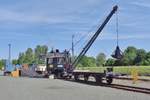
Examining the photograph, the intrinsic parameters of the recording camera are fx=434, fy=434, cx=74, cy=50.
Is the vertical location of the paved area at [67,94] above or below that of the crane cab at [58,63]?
below

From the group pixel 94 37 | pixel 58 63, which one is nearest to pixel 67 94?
pixel 58 63

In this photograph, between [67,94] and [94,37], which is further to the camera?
[94,37]

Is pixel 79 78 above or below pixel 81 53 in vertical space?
below

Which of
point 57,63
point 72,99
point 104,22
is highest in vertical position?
point 104,22

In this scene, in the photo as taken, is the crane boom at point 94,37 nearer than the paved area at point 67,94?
No

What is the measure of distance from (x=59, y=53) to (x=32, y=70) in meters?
17.3

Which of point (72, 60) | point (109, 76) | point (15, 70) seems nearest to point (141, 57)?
point (15, 70)

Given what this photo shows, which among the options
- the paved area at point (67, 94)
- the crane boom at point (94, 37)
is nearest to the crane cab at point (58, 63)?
the crane boom at point (94, 37)

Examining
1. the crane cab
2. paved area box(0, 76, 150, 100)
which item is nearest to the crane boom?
the crane cab

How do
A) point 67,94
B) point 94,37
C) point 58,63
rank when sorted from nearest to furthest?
point 67,94, point 58,63, point 94,37

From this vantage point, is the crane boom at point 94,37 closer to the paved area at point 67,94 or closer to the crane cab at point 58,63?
the crane cab at point 58,63

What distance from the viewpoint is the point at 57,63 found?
56.5 metres

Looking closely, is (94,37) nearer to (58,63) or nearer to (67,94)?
(58,63)

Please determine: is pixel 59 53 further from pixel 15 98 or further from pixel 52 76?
pixel 15 98
